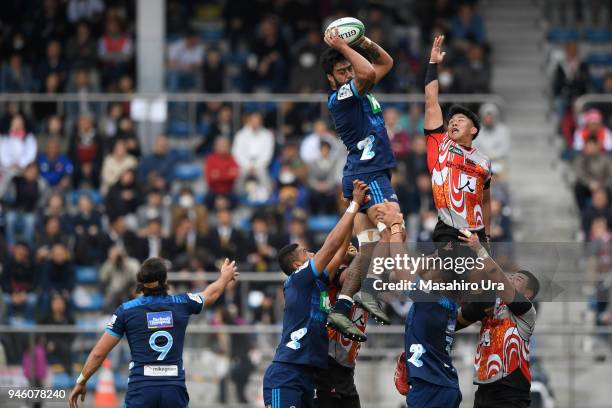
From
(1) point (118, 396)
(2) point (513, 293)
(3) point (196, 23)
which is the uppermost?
(3) point (196, 23)

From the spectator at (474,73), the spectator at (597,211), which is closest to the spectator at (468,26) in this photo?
the spectator at (474,73)

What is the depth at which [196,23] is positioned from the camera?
2786cm

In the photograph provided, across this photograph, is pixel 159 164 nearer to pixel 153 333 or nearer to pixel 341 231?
pixel 153 333

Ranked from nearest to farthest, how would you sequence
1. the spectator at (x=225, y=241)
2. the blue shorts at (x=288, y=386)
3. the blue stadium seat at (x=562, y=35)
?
the blue shorts at (x=288, y=386) < the spectator at (x=225, y=241) < the blue stadium seat at (x=562, y=35)

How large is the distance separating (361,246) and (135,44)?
1381 centimetres

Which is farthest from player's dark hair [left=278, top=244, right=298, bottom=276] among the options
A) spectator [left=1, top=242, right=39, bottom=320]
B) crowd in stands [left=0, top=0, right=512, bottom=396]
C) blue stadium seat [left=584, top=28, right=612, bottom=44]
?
blue stadium seat [left=584, top=28, right=612, bottom=44]

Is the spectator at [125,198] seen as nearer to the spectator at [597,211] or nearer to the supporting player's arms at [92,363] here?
the spectator at [597,211]

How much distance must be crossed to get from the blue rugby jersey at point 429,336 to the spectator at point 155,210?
9.45m

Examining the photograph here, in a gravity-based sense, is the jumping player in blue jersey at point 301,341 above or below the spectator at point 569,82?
below

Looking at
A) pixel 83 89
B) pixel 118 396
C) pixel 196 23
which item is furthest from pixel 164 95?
pixel 118 396

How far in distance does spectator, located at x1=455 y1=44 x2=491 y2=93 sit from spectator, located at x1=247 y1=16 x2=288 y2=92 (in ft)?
9.90

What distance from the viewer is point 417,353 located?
43.8 ft

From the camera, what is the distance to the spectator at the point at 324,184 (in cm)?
2245

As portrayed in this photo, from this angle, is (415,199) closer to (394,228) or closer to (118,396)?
(118,396)
